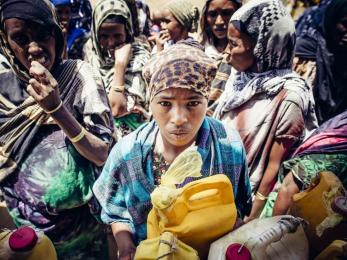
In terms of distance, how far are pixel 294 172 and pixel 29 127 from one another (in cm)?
123

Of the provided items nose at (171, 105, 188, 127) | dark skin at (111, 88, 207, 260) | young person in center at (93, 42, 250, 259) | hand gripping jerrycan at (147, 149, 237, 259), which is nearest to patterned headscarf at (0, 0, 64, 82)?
young person in center at (93, 42, 250, 259)

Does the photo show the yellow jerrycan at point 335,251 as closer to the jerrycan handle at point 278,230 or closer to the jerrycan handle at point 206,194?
the jerrycan handle at point 278,230

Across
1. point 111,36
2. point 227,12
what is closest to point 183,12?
point 227,12

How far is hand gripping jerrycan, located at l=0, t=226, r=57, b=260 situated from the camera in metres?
1.29

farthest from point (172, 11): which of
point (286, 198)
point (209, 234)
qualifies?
point (209, 234)

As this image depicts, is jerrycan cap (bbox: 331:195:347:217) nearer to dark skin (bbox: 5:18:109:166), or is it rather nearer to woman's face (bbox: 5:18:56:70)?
dark skin (bbox: 5:18:109:166)

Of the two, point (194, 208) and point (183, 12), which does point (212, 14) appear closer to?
point (183, 12)

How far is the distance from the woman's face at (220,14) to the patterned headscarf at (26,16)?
1818 mm

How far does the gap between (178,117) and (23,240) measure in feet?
2.15

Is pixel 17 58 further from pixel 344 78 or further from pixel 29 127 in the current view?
pixel 344 78

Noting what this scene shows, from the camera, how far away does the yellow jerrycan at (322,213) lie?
1.39 m

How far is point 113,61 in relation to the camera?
→ 3.31 m

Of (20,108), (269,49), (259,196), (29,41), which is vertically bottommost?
(259,196)

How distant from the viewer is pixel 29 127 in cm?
194
